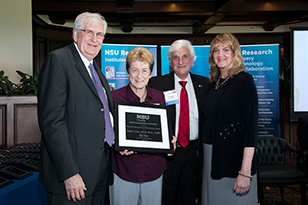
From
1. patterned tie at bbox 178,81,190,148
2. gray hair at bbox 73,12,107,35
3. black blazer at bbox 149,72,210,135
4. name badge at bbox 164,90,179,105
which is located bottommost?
patterned tie at bbox 178,81,190,148

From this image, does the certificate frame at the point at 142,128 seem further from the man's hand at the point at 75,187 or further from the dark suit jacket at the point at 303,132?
the dark suit jacket at the point at 303,132

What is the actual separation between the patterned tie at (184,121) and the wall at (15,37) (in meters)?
4.47

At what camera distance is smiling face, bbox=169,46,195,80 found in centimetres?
255

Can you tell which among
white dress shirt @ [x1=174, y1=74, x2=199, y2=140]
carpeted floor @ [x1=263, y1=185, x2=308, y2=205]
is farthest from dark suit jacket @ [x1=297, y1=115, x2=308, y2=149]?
white dress shirt @ [x1=174, y1=74, x2=199, y2=140]

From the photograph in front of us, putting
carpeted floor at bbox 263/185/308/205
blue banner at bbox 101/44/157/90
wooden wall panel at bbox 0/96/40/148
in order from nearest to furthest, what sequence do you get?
wooden wall panel at bbox 0/96/40/148 → carpeted floor at bbox 263/185/308/205 → blue banner at bbox 101/44/157/90

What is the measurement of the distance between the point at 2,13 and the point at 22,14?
387mm

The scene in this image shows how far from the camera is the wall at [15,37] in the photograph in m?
5.32

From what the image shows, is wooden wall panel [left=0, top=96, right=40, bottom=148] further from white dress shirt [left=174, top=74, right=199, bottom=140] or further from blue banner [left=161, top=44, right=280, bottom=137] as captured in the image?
blue banner [left=161, top=44, right=280, bottom=137]

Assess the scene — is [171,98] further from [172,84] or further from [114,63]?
[114,63]

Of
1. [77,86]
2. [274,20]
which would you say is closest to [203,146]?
[77,86]

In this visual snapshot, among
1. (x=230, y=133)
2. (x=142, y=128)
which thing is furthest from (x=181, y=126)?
(x=142, y=128)

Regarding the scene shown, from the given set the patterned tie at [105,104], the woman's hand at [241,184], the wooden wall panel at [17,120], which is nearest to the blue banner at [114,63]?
the wooden wall panel at [17,120]

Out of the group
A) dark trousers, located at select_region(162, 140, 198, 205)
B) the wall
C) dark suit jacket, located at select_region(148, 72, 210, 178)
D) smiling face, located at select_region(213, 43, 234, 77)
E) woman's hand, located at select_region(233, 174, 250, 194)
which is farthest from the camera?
the wall

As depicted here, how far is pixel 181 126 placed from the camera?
95.5 inches
